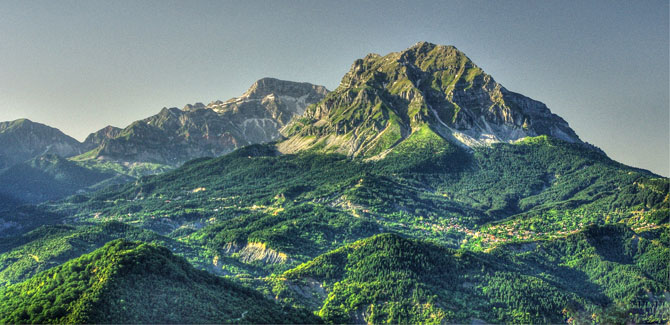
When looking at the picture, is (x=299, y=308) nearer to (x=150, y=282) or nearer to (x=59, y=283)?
(x=150, y=282)

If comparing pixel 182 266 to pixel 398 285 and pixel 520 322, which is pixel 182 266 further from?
pixel 520 322

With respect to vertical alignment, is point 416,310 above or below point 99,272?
below

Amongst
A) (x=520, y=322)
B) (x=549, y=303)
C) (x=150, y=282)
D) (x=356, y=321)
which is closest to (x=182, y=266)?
(x=150, y=282)

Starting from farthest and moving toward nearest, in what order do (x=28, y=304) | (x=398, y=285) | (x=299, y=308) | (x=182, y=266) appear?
(x=398, y=285), (x=299, y=308), (x=182, y=266), (x=28, y=304)

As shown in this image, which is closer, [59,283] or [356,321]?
[59,283]

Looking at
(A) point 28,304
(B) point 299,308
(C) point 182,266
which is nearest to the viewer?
(A) point 28,304

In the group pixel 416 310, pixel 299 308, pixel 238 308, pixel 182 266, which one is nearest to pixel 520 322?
pixel 416 310
